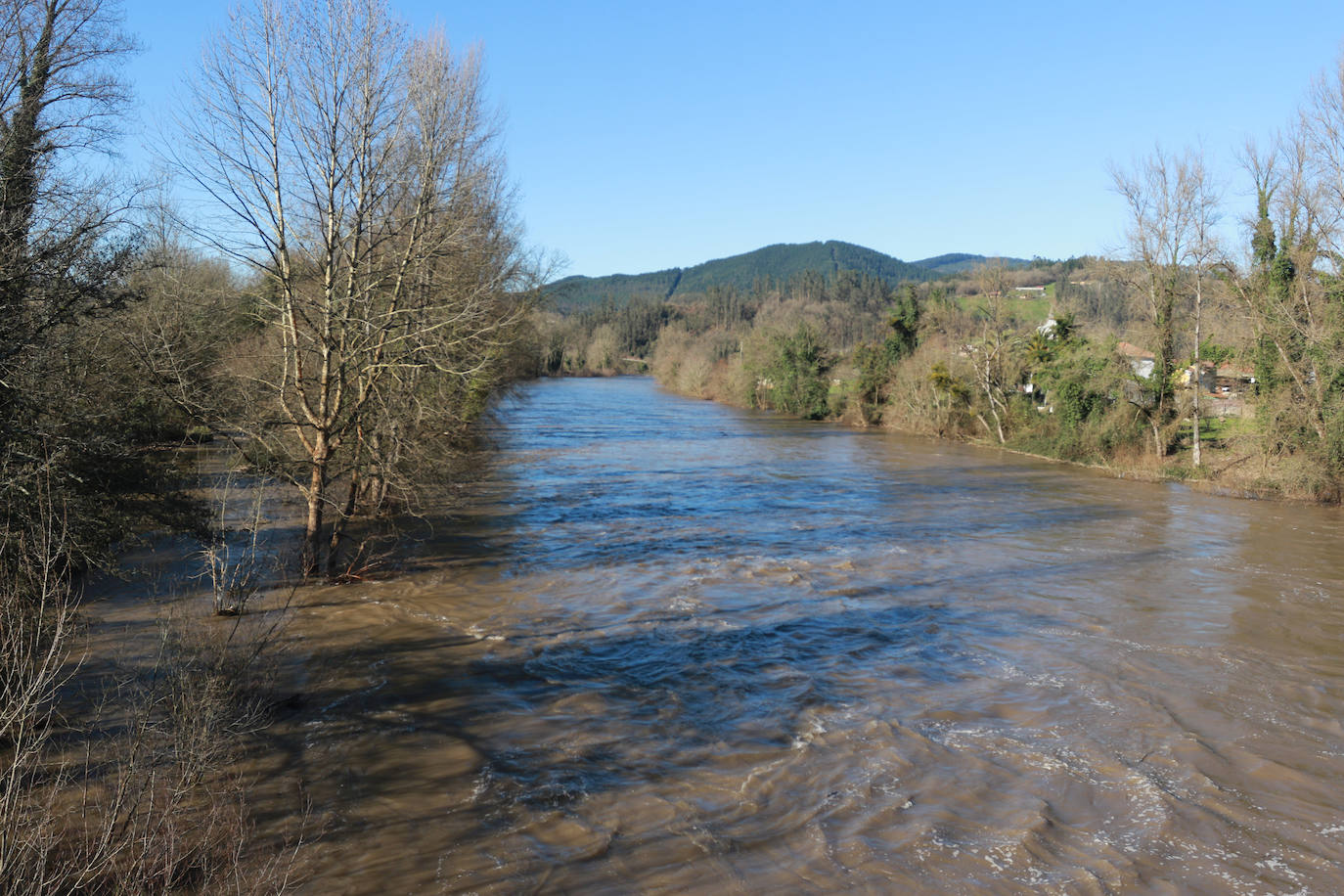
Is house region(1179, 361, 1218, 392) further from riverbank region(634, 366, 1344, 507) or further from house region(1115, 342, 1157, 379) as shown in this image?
riverbank region(634, 366, 1344, 507)

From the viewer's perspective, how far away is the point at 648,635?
12109 mm

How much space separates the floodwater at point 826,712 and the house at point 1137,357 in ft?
37.7

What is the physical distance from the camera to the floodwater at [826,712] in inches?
267

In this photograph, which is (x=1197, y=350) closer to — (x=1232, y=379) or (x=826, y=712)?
(x=1232, y=379)

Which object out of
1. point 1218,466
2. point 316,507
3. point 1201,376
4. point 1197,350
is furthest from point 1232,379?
point 316,507

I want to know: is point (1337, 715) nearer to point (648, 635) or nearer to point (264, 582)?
point (648, 635)

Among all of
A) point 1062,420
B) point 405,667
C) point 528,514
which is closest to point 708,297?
point 1062,420

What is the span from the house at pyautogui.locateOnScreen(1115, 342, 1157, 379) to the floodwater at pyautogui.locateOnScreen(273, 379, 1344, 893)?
11.5 meters

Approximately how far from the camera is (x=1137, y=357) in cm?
3077

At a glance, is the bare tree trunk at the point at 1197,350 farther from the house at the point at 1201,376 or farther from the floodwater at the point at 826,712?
the floodwater at the point at 826,712

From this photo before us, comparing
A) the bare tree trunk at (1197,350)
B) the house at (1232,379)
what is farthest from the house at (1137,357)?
the house at (1232,379)

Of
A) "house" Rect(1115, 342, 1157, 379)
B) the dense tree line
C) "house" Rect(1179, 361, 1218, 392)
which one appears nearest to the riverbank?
"house" Rect(1179, 361, 1218, 392)

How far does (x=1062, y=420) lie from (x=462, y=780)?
3115 centimetres

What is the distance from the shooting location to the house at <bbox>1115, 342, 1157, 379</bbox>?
30234 mm
